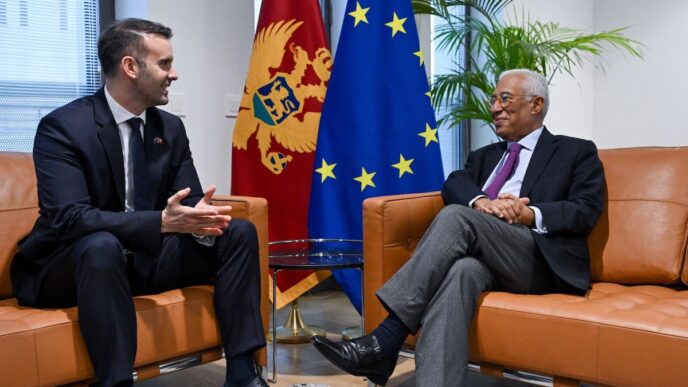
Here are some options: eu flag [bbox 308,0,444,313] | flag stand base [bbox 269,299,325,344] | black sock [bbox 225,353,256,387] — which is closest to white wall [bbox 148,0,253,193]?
eu flag [bbox 308,0,444,313]

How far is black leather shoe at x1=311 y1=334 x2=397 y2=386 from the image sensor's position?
224 cm

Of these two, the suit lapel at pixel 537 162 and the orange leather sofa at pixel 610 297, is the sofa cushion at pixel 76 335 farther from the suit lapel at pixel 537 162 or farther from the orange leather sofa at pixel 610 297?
the suit lapel at pixel 537 162

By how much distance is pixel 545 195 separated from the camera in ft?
8.54

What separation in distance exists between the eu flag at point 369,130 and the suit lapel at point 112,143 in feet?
3.89

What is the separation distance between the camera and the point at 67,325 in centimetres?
198

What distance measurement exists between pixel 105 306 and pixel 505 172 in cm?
153

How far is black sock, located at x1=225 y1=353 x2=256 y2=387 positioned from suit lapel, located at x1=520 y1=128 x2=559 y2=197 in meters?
1.14

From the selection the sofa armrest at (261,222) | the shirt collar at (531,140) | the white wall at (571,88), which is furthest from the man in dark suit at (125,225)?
the white wall at (571,88)

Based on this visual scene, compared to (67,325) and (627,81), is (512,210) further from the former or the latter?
(627,81)

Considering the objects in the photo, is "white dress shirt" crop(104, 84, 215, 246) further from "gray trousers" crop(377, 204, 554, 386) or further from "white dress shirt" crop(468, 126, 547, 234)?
"white dress shirt" crop(468, 126, 547, 234)

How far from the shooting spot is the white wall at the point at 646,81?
5.16 metres

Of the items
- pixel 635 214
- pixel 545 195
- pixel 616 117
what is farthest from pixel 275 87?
pixel 616 117

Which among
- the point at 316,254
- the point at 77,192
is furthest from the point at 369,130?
the point at 77,192

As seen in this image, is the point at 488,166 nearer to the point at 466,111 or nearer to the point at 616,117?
the point at 466,111
